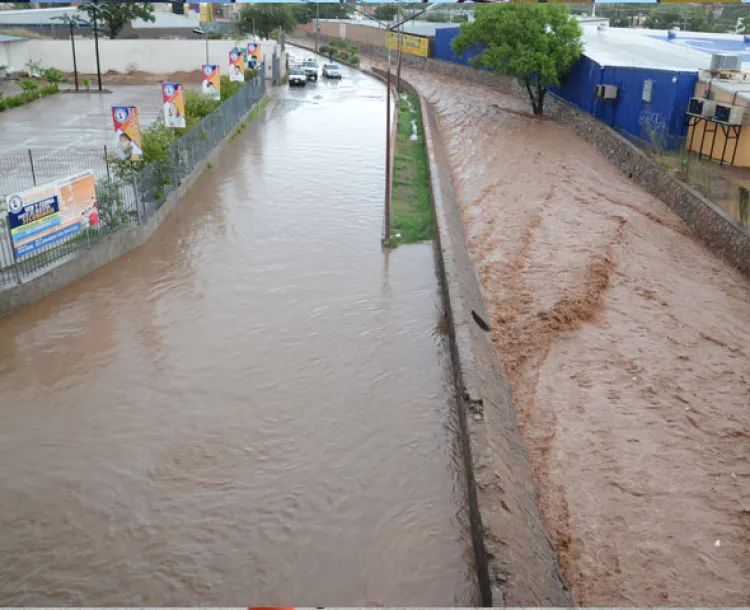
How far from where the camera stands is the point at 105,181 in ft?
55.5

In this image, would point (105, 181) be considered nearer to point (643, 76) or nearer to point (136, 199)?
point (136, 199)

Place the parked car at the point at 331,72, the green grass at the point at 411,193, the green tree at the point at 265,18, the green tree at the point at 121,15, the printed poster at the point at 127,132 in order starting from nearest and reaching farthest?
the printed poster at the point at 127,132
the green grass at the point at 411,193
the parked car at the point at 331,72
the green tree at the point at 121,15
the green tree at the point at 265,18

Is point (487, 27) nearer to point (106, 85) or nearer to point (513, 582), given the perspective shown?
point (106, 85)

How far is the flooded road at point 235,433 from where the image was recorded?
26.9ft

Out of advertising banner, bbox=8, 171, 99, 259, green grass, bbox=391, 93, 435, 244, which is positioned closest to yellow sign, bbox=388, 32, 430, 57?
green grass, bbox=391, 93, 435, 244

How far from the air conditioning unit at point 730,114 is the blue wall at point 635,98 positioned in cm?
297

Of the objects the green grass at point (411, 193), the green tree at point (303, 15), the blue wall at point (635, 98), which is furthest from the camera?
the green tree at point (303, 15)

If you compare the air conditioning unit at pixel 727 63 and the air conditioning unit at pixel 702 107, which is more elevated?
the air conditioning unit at pixel 727 63

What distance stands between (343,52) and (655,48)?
44447 mm

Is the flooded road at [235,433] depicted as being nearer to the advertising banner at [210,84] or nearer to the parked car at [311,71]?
the advertising banner at [210,84]

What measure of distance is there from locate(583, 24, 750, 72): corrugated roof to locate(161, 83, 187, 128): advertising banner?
17.9 meters

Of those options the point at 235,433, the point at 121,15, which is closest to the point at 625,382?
the point at 235,433

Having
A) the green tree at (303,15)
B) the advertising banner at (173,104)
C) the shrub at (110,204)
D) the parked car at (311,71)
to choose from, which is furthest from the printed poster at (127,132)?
the green tree at (303,15)

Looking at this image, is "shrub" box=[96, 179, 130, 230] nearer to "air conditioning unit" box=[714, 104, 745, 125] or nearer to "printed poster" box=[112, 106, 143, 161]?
"printed poster" box=[112, 106, 143, 161]
